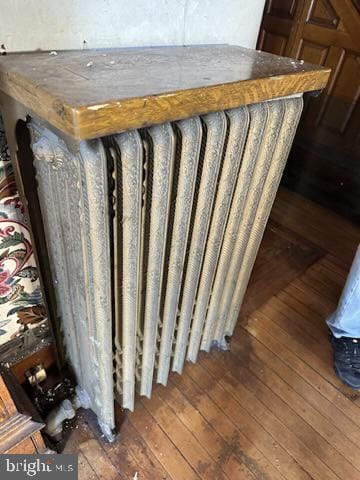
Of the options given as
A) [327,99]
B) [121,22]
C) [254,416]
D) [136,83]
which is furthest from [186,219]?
[327,99]

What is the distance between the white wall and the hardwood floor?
96 cm

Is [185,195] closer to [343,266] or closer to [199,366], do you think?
[199,366]

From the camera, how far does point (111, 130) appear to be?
1.62 feet

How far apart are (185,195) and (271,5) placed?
203 cm

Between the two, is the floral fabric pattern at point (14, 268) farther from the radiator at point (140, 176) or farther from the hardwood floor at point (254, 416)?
the hardwood floor at point (254, 416)

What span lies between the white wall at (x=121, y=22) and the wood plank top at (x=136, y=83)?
0.03m

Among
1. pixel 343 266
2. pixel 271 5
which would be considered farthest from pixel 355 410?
pixel 271 5

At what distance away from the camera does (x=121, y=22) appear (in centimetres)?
72

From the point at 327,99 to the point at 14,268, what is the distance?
6.32ft

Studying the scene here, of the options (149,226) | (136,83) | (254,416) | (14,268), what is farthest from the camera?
(254,416)

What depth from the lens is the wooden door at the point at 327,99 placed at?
6.39ft

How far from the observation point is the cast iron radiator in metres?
0.59

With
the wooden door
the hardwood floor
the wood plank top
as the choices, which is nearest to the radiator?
the wood plank top

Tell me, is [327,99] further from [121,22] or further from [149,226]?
[149,226]
